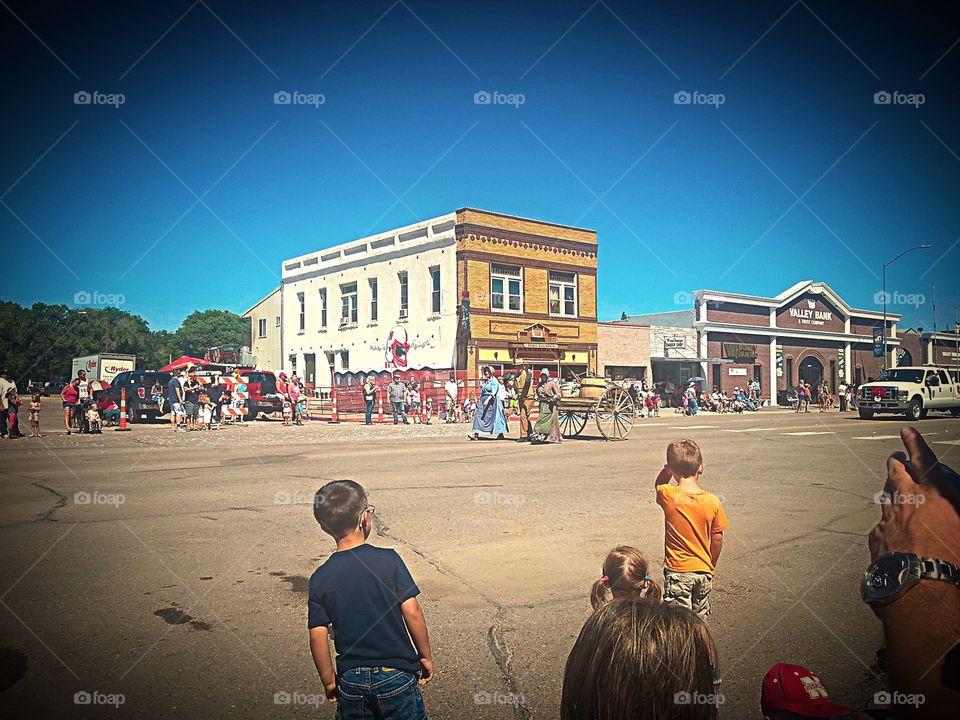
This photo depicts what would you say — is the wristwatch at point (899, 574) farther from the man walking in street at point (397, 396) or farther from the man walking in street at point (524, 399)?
the man walking in street at point (397, 396)

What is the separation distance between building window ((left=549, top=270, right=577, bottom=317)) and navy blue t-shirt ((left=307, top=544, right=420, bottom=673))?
118 ft

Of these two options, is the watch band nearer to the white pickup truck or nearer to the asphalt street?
the asphalt street

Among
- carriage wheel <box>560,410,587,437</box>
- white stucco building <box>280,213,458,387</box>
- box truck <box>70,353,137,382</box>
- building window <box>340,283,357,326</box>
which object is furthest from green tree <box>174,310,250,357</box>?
carriage wheel <box>560,410,587,437</box>

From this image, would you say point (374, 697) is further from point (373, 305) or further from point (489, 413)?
point (373, 305)

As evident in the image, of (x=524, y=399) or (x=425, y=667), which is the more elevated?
(x=524, y=399)

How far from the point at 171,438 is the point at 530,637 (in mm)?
19028

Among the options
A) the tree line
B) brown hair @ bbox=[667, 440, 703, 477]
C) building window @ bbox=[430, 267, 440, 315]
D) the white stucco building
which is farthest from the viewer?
building window @ bbox=[430, 267, 440, 315]

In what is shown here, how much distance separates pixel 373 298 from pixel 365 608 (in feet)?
128

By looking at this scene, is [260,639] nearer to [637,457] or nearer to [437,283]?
[637,457]

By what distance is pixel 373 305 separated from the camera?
40.9 meters

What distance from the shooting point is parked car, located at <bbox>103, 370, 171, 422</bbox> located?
1101 inches

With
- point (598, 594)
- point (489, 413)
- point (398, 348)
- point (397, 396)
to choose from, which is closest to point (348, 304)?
point (398, 348)

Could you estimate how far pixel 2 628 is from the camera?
191 inches

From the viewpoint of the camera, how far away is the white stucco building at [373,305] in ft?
119
